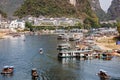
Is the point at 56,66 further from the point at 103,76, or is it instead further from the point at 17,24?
the point at 17,24

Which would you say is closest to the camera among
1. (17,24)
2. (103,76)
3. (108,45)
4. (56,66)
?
(103,76)

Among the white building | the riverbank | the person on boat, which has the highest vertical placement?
the white building

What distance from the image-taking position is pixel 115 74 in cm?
5725

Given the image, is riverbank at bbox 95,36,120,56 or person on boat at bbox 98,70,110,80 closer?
person on boat at bbox 98,70,110,80

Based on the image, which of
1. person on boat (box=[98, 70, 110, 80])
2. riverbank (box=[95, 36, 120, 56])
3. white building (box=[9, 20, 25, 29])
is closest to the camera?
person on boat (box=[98, 70, 110, 80])

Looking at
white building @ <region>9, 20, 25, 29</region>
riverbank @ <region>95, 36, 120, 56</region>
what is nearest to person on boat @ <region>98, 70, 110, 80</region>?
riverbank @ <region>95, 36, 120, 56</region>

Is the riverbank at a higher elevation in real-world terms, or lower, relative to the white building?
lower

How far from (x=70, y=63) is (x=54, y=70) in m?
8.34

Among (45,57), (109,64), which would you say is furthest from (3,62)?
(109,64)

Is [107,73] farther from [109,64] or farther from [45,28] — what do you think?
[45,28]

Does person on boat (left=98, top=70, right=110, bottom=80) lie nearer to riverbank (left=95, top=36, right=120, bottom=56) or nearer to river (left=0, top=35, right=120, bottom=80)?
river (left=0, top=35, right=120, bottom=80)

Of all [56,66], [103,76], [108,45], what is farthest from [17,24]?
[103,76]

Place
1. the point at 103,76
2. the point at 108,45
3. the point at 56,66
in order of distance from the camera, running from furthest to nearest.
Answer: the point at 108,45, the point at 56,66, the point at 103,76

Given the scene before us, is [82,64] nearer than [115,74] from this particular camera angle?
No
